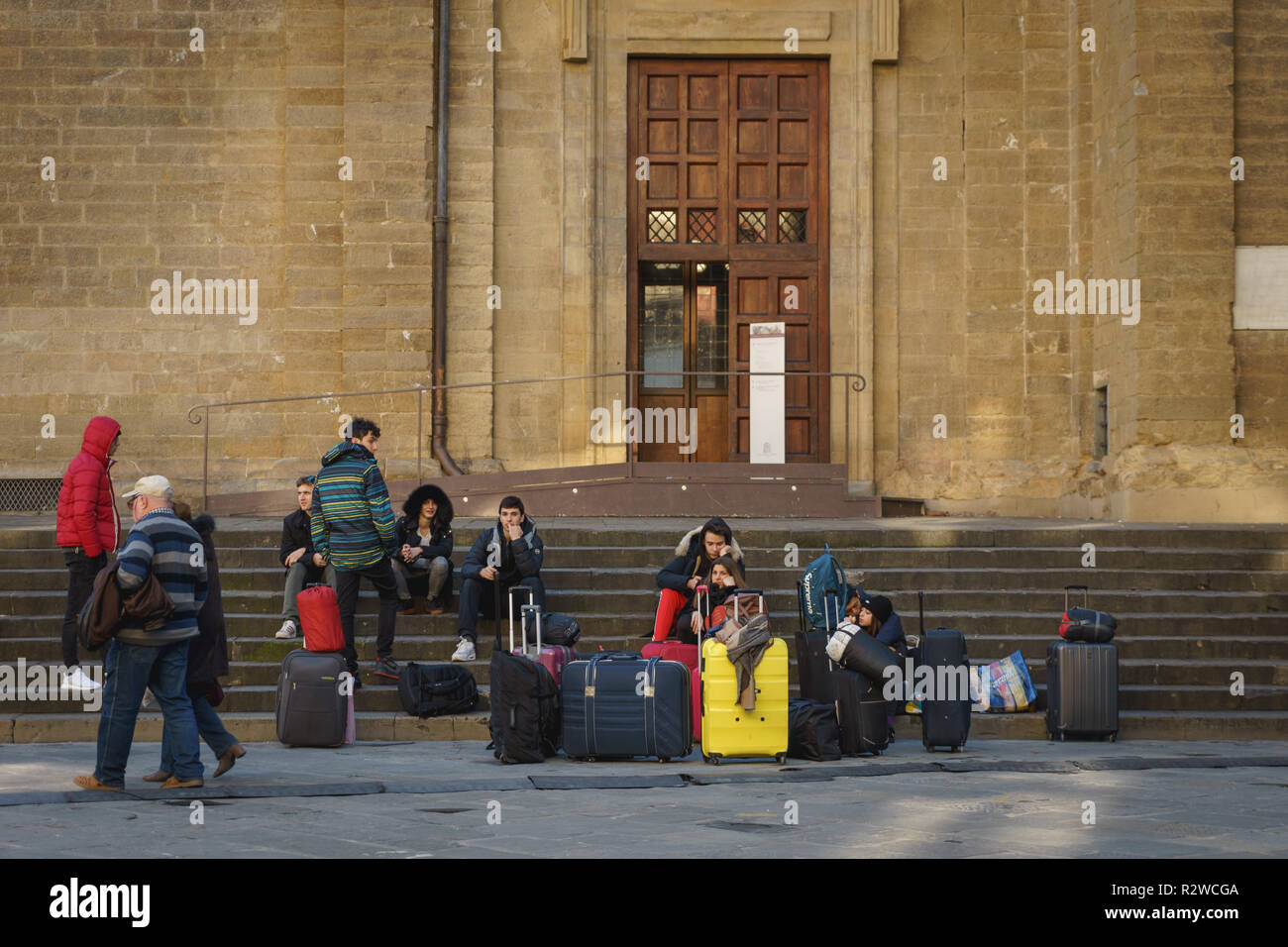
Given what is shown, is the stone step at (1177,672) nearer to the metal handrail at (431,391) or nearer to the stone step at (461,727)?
the stone step at (461,727)

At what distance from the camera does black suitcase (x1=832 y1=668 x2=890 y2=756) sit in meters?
11.2

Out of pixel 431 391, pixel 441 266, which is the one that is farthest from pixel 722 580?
pixel 441 266

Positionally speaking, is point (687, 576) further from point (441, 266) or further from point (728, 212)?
point (728, 212)

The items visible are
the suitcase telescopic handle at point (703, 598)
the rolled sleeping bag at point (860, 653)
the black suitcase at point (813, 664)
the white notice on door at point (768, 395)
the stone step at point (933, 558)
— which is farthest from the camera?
the white notice on door at point (768, 395)

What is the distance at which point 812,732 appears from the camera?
36.3 ft

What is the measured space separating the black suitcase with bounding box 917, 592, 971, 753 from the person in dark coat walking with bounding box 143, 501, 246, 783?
184 inches

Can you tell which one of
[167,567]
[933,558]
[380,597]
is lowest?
[380,597]

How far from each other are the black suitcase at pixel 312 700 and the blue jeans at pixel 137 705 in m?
2.07

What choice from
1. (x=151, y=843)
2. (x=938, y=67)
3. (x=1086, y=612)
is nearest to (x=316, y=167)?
(x=938, y=67)

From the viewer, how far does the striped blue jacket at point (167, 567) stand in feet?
30.6

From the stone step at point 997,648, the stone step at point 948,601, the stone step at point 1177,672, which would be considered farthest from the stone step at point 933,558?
the stone step at point 1177,672

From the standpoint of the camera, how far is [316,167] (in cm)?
2103

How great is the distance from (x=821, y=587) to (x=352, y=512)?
374 cm
